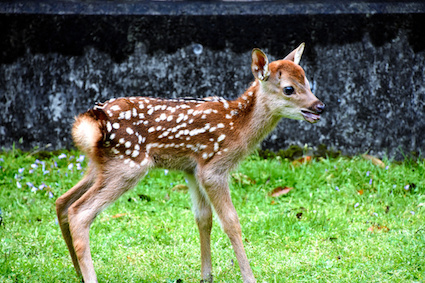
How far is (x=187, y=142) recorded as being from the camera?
178 inches

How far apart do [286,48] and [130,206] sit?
2962 millimetres

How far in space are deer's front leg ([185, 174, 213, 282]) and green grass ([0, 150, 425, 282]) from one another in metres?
0.13

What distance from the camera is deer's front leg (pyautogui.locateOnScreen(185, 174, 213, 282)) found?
4668 millimetres

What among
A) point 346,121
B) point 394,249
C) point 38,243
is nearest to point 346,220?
point 394,249

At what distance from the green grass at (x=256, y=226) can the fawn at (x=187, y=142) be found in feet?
1.52

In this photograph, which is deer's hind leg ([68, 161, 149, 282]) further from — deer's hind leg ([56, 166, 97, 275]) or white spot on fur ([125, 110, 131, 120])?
white spot on fur ([125, 110, 131, 120])

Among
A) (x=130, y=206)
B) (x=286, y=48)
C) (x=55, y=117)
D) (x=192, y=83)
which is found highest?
(x=286, y=48)

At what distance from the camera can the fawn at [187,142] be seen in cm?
435

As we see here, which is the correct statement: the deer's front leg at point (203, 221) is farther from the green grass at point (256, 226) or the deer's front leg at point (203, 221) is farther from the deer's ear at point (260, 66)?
the deer's ear at point (260, 66)

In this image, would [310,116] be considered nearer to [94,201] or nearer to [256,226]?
[256,226]

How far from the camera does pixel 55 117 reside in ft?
24.9

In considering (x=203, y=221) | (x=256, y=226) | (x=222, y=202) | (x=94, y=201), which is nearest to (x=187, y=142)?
(x=222, y=202)

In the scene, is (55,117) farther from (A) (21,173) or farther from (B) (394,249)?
(B) (394,249)

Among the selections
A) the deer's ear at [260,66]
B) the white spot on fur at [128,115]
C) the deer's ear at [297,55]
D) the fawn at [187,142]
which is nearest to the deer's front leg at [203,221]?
the fawn at [187,142]
